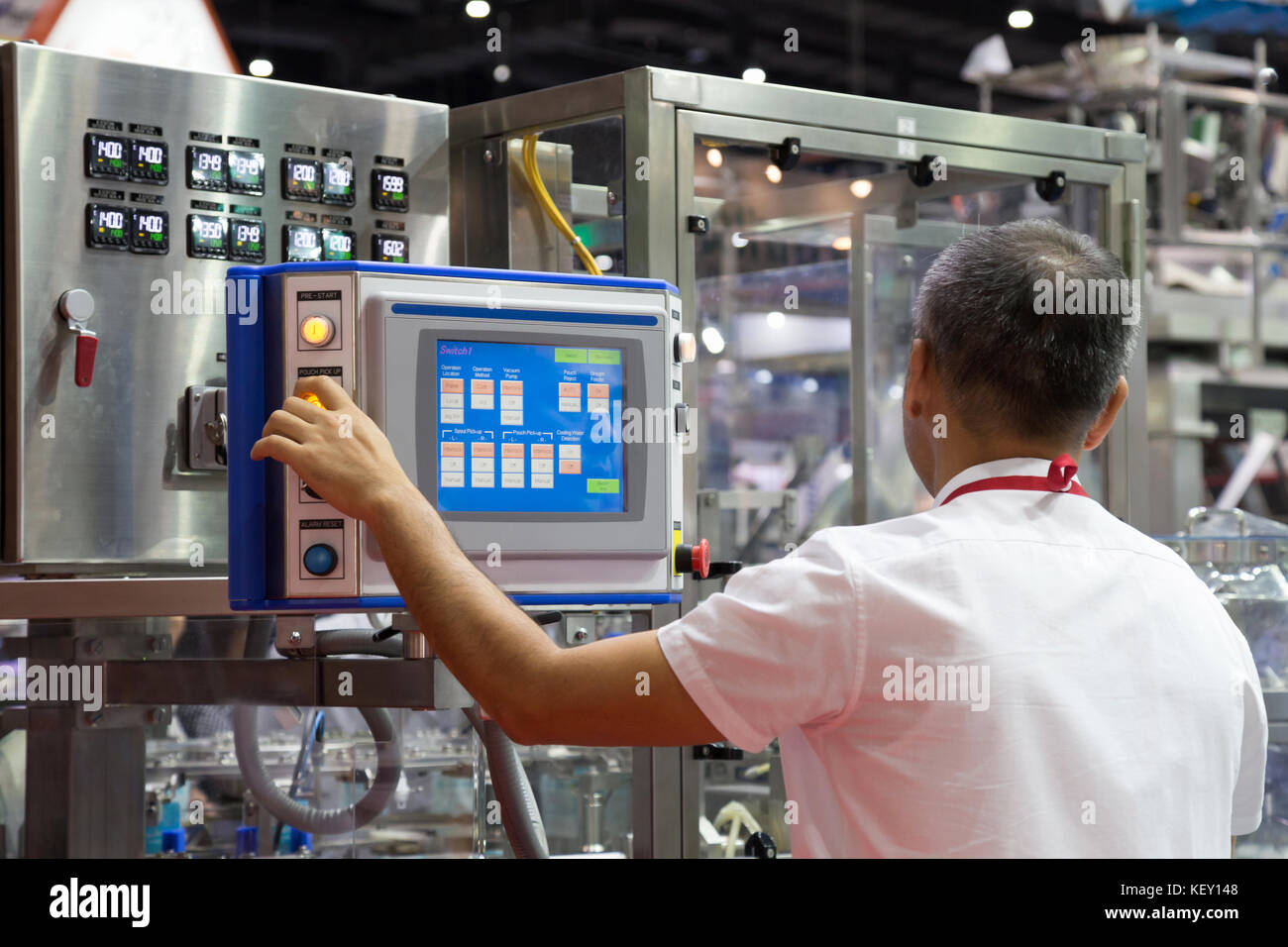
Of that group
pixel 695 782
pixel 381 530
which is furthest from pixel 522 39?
pixel 381 530

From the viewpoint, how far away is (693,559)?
208 cm

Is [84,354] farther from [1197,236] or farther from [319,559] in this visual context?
[1197,236]

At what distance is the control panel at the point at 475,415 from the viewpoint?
1924 millimetres

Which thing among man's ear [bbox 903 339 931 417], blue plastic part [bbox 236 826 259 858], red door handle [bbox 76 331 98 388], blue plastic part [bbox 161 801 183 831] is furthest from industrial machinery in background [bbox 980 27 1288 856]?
man's ear [bbox 903 339 931 417]

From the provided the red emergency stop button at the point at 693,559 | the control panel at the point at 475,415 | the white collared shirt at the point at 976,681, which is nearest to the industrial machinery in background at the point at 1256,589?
the red emergency stop button at the point at 693,559

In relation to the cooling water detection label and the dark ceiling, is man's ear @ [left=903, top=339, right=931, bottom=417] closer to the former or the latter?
the cooling water detection label

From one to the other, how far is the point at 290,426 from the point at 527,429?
1.38ft

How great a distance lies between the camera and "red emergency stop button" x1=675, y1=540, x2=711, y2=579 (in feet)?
6.80

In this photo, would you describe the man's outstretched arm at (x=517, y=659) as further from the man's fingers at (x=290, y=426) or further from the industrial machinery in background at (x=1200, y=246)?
the industrial machinery in background at (x=1200, y=246)

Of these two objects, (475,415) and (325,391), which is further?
(475,415)

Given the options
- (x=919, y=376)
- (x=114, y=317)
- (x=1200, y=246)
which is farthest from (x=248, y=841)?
(x=1200, y=246)

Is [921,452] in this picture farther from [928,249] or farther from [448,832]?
[448,832]

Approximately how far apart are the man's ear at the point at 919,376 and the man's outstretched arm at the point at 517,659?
37 cm
